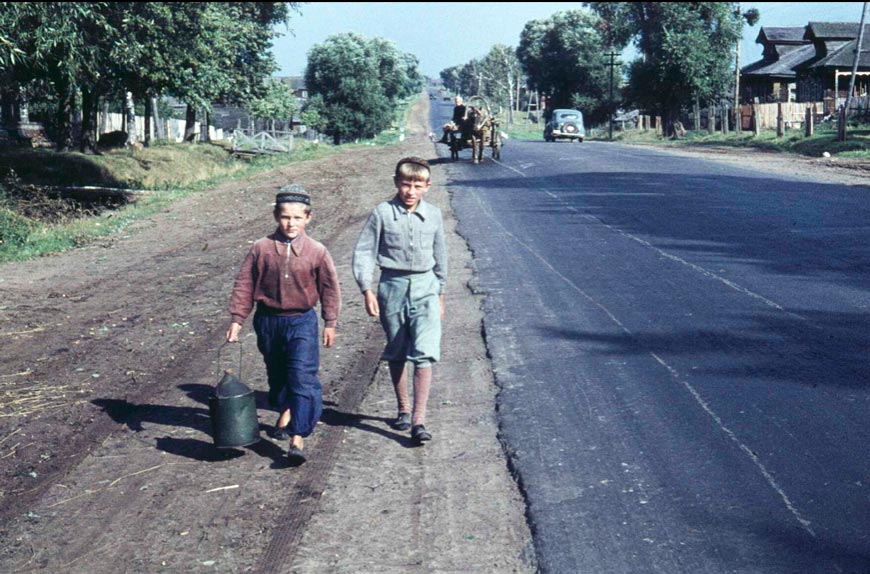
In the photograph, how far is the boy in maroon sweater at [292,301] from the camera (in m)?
5.99

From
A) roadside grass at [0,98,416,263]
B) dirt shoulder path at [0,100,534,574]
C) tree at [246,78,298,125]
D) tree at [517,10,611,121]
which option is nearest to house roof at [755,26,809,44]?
tree at [517,10,611,121]

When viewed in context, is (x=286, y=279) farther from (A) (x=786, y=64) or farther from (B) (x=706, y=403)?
(A) (x=786, y=64)

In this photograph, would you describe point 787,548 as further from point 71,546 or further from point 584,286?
Result: point 584,286

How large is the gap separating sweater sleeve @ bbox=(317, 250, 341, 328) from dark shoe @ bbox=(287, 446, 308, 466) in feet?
2.47

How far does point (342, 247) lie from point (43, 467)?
9.78 metres

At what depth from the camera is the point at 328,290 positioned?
6.11 metres

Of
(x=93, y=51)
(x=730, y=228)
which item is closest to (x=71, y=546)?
(x=730, y=228)

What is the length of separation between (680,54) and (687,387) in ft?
200

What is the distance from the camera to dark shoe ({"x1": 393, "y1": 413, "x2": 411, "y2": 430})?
6.52 metres

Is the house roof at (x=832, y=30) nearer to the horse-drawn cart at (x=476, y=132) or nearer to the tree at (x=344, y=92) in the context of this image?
the tree at (x=344, y=92)

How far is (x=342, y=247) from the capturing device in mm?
15625

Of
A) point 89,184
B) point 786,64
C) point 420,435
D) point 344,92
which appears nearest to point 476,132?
point 89,184

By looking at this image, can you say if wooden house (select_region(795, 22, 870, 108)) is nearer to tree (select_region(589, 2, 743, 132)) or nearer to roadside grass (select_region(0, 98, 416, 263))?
tree (select_region(589, 2, 743, 132))

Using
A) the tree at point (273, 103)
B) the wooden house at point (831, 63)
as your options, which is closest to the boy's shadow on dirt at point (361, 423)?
the tree at point (273, 103)
